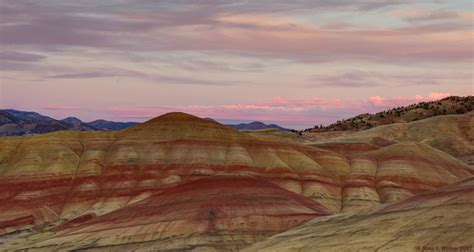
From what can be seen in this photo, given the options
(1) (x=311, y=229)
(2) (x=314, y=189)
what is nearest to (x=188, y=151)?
(2) (x=314, y=189)

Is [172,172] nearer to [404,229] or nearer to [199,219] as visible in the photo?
[199,219]

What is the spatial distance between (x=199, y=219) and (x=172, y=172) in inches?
1349

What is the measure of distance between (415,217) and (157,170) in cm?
7501

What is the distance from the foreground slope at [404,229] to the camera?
231 ft

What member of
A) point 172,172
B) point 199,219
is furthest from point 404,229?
point 172,172

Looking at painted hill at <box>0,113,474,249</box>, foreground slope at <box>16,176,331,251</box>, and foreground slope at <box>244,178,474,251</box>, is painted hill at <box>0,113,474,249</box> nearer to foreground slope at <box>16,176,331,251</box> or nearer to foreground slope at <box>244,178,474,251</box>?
foreground slope at <box>16,176,331,251</box>

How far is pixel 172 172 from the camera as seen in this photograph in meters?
143

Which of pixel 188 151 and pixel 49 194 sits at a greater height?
pixel 188 151

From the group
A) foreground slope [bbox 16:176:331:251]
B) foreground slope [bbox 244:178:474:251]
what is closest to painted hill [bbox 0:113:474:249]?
foreground slope [bbox 16:176:331:251]

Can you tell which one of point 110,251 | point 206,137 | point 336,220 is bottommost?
point 110,251

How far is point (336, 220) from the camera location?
92688 millimetres

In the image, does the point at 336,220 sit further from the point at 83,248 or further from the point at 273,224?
the point at 83,248

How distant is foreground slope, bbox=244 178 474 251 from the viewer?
70375 mm

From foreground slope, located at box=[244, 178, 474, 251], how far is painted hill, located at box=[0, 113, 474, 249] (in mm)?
28689
